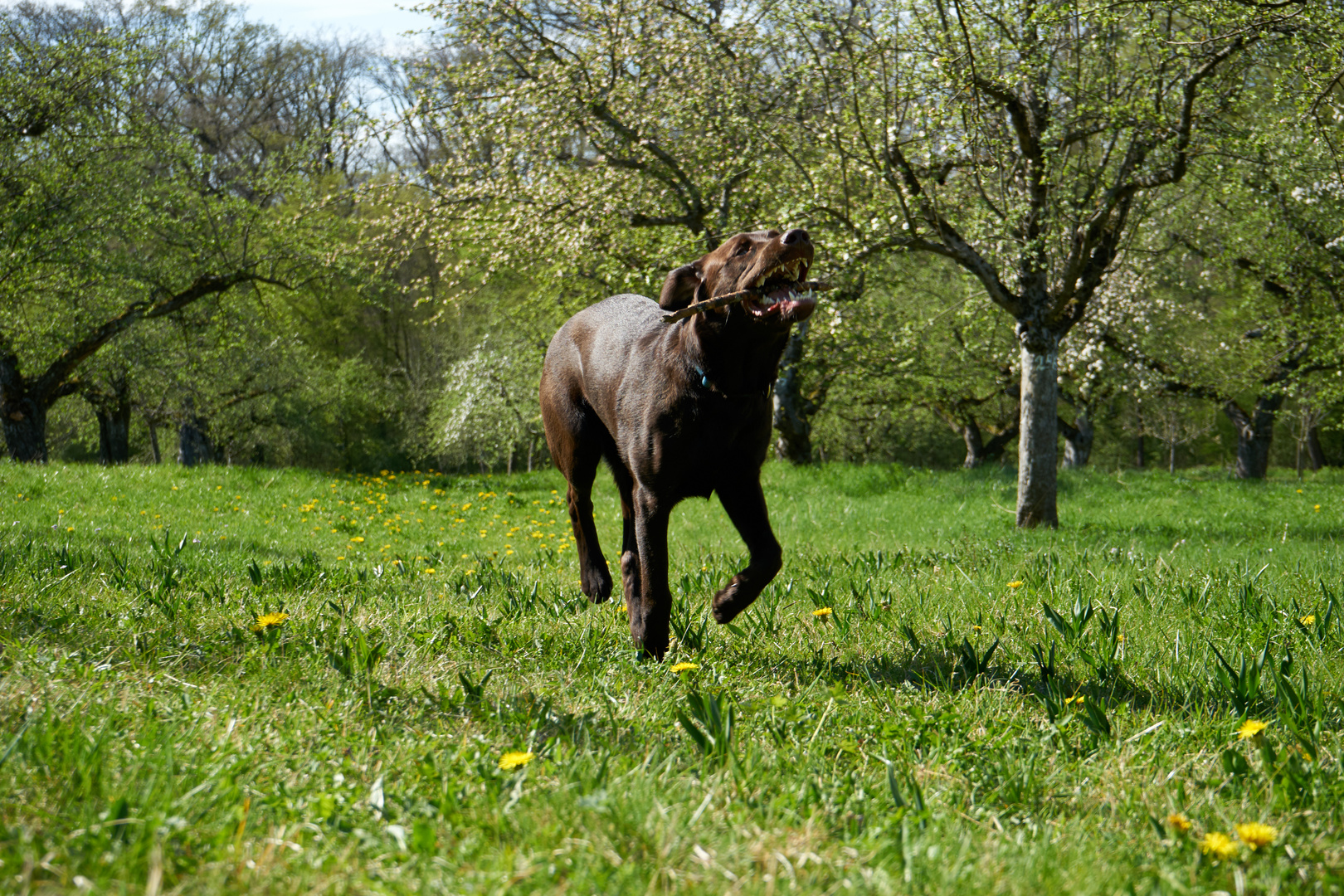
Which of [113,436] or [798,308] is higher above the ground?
[798,308]

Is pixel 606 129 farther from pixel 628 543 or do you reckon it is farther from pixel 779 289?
pixel 779 289

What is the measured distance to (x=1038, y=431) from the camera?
8992 millimetres

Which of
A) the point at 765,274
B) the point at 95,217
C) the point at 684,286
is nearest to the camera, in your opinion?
the point at 765,274

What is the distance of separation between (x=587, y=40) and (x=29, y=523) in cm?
1003

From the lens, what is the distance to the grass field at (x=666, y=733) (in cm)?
169

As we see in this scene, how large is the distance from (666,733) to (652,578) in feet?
3.54

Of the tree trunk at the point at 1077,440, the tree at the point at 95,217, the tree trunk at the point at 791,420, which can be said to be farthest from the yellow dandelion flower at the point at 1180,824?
the tree trunk at the point at 1077,440

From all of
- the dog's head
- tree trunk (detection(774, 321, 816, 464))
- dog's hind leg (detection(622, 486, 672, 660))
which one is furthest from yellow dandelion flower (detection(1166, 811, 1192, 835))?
tree trunk (detection(774, 321, 816, 464))

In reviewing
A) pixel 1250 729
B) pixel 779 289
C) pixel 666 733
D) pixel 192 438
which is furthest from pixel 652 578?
pixel 192 438

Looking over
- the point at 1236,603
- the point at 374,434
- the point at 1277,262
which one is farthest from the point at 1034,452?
the point at 374,434

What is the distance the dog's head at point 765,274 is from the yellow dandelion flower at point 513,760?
5.37 ft

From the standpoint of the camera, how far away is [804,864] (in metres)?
1.73

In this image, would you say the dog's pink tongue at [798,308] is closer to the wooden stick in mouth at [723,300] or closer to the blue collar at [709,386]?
the wooden stick in mouth at [723,300]

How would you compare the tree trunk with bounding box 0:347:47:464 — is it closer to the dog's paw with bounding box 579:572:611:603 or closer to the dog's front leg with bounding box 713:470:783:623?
the dog's paw with bounding box 579:572:611:603
